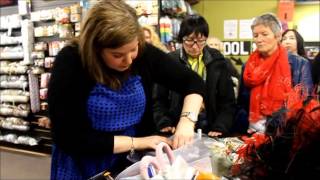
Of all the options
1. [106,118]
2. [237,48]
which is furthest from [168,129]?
[237,48]

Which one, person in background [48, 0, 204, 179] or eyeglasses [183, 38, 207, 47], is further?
eyeglasses [183, 38, 207, 47]

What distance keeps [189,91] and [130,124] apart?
0.32m

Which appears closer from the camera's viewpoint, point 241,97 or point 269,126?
point 269,126

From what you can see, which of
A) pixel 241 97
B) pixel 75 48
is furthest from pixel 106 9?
pixel 241 97

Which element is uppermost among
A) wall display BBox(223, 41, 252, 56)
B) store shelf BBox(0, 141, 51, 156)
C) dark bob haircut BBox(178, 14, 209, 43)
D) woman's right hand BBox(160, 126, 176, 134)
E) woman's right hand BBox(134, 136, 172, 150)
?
dark bob haircut BBox(178, 14, 209, 43)

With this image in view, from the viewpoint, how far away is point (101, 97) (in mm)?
1293

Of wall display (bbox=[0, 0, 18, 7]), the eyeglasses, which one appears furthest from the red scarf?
wall display (bbox=[0, 0, 18, 7])

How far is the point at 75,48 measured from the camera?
1.32 metres

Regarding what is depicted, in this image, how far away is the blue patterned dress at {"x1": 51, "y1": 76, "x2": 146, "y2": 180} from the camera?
1.29 metres

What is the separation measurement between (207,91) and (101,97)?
3.30 ft

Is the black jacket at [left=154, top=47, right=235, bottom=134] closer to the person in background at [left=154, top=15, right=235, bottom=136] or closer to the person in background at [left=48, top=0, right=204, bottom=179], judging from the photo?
the person in background at [left=154, top=15, right=235, bottom=136]

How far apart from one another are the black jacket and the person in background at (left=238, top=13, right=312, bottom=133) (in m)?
0.18

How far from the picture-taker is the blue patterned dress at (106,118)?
4.24 ft

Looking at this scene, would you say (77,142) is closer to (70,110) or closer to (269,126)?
(70,110)
